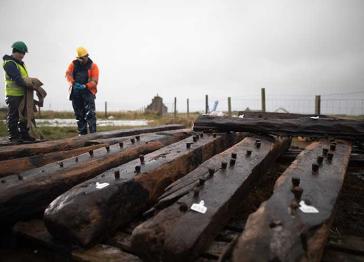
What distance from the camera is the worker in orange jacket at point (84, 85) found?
7.41m

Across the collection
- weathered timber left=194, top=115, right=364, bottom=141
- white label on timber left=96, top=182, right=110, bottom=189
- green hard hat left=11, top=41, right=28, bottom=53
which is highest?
green hard hat left=11, top=41, right=28, bottom=53

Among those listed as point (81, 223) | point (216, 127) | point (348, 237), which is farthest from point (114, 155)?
point (348, 237)

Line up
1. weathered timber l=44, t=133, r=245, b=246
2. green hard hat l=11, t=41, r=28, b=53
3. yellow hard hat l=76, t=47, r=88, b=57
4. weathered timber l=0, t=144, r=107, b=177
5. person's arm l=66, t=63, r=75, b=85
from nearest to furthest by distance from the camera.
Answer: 1. weathered timber l=44, t=133, r=245, b=246
2. weathered timber l=0, t=144, r=107, b=177
3. green hard hat l=11, t=41, r=28, b=53
4. yellow hard hat l=76, t=47, r=88, b=57
5. person's arm l=66, t=63, r=75, b=85

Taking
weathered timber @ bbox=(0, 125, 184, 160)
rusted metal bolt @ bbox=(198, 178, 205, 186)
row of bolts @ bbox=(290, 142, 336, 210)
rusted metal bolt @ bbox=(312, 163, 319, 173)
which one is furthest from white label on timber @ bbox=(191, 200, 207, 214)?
weathered timber @ bbox=(0, 125, 184, 160)

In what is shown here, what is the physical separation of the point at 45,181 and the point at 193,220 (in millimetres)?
1539

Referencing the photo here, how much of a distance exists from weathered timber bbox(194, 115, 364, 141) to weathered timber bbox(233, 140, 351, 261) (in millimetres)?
1763

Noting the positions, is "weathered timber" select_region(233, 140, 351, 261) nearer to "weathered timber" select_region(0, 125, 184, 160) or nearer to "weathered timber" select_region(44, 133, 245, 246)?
"weathered timber" select_region(44, 133, 245, 246)

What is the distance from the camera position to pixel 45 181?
274 centimetres

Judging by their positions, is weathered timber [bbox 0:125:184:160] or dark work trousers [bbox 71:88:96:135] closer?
weathered timber [bbox 0:125:184:160]

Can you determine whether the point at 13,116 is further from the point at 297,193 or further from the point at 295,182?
the point at 297,193

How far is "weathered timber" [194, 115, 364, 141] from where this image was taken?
13.0 feet

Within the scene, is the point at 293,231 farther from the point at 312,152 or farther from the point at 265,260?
the point at 312,152

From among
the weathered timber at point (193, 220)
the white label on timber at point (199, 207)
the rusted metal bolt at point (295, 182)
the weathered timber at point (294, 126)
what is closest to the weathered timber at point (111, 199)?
the weathered timber at point (193, 220)

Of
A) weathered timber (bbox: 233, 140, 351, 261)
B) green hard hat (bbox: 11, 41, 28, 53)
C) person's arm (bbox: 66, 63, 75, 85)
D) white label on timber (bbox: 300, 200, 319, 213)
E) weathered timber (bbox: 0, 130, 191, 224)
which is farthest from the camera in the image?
person's arm (bbox: 66, 63, 75, 85)
